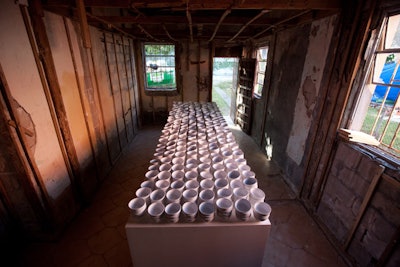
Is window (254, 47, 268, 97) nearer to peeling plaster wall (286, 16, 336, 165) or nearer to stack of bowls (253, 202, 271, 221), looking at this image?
peeling plaster wall (286, 16, 336, 165)

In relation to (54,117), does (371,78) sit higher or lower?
higher

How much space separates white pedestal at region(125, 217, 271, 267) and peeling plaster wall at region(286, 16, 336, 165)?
8.31 feet

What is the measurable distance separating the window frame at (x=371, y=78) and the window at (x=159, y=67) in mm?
6317

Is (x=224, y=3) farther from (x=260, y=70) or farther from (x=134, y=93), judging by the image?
(x=134, y=93)

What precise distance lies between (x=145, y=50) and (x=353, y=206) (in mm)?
7664

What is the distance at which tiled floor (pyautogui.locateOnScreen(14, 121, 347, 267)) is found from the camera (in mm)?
2639

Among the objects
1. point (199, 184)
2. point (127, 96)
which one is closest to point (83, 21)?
point (199, 184)

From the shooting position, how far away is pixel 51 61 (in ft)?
8.95

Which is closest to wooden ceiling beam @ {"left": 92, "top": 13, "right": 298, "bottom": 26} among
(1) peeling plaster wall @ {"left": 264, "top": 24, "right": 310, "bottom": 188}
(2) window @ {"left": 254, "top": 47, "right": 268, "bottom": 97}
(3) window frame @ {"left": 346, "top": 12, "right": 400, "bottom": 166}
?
(1) peeling plaster wall @ {"left": 264, "top": 24, "right": 310, "bottom": 188}

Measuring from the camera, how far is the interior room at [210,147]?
2.15 m

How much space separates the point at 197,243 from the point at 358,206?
2252 millimetres

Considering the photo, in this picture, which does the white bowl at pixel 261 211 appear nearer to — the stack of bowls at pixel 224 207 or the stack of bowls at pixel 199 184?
the stack of bowls at pixel 199 184

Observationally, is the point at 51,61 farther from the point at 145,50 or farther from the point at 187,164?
the point at 145,50

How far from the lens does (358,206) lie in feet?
8.37
